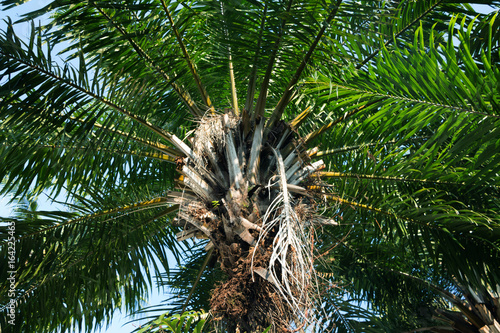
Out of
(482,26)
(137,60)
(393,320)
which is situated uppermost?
(137,60)

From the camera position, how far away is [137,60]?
159 inches

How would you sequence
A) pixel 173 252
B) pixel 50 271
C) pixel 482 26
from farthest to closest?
pixel 173 252
pixel 50 271
pixel 482 26

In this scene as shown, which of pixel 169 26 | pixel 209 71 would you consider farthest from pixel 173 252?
pixel 169 26

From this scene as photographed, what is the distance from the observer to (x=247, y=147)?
12.5ft

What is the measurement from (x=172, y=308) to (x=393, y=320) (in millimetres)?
3006

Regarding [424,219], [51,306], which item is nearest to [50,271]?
[51,306]

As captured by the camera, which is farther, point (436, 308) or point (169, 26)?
point (436, 308)

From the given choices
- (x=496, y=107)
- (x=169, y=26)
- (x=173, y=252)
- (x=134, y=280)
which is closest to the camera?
(x=496, y=107)

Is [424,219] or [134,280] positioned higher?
[134,280]

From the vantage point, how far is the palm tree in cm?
293

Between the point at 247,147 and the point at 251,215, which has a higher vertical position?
the point at 247,147

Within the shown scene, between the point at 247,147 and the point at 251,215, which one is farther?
the point at 247,147

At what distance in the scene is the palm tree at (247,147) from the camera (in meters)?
2.93

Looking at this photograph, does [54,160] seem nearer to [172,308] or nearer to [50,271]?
[50,271]
